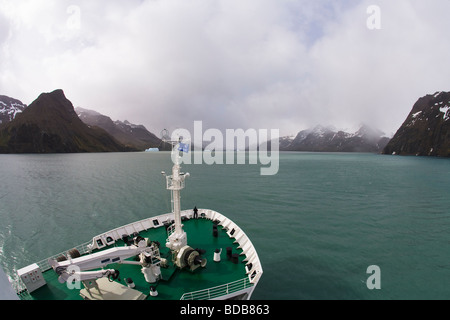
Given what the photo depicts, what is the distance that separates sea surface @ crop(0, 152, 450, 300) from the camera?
18.5m

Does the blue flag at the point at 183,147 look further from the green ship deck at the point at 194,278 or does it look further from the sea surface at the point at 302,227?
the sea surface at the point at 302,227

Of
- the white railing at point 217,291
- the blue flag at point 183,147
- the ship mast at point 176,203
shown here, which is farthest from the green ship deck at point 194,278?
the blue flag at point 183,147

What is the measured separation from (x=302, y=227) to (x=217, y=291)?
20483 millimetres

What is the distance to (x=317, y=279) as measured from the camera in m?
18.7

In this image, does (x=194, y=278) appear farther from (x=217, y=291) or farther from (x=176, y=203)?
(x=176, y=203)
